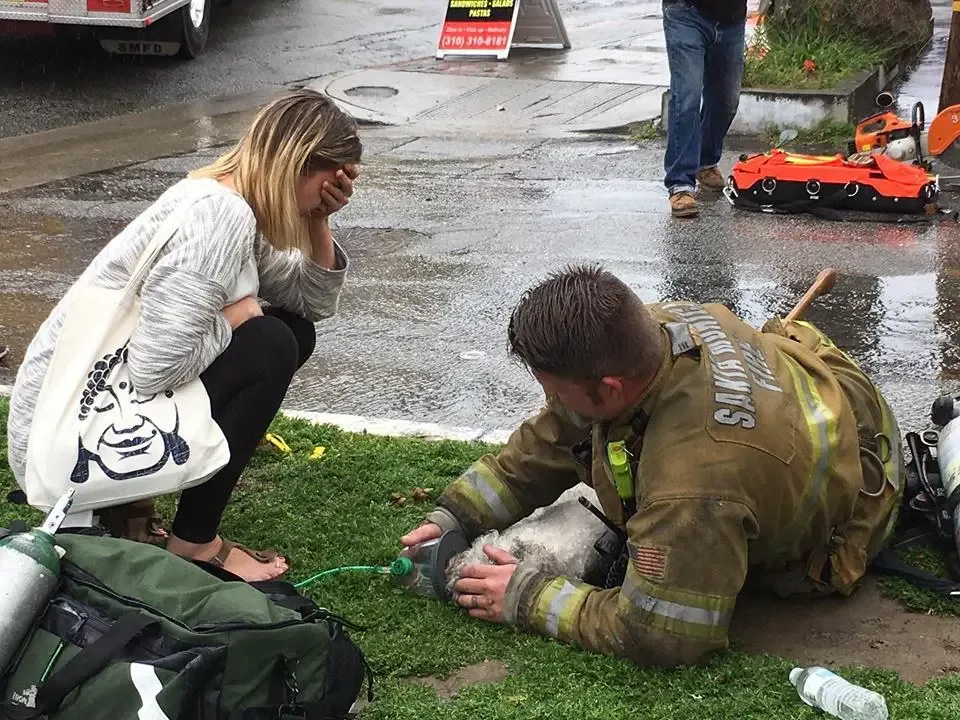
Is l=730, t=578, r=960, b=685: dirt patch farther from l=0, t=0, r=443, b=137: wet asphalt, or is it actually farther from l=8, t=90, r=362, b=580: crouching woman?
l=0, t=0, r=443, b=137: wet asphalt

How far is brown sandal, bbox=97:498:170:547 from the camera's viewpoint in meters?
3.19

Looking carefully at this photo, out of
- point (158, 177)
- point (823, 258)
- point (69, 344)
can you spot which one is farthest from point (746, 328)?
point (158, 177)

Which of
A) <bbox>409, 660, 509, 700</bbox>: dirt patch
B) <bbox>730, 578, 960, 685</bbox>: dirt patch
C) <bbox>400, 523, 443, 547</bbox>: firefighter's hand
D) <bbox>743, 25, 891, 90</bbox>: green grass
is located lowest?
<bbox>730, 578, 960, 685</bbox>: dirt patch

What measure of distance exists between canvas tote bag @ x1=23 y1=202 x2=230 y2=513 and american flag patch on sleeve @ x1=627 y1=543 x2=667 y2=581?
1012mm

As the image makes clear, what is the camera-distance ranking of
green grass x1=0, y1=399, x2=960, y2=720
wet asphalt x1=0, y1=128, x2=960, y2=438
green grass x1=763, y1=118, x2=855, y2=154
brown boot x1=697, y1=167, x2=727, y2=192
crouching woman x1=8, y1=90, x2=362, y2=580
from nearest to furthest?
green grass x1=0, y1=399, x2=960, y2=720 < crouching woman x1=8, y1=90, x2=362, y2=580 < wet asphalt x1=0, y1=128, x2=960, y2=438 < brown boot x1=697, y1=167, x2=727, y2=192 < green grass x1=763, y1=118, x2=855, y2=154

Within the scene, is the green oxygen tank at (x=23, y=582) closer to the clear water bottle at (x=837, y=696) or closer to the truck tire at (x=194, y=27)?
the clear water bottle at (x=837, y=696)

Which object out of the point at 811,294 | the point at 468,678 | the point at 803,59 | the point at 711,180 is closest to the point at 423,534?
the point at 468,678

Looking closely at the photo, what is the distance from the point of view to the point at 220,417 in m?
3.04

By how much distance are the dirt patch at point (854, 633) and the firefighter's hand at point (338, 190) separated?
150 centimetres

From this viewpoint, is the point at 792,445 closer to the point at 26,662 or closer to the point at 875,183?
the point at 26,662

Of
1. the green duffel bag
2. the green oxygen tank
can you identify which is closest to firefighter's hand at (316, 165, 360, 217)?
the green duffel bag

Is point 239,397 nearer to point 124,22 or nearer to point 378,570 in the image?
point 378,570

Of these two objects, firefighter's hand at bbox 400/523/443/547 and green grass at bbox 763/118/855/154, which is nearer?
firefighter's hand at bbox 400/523/443/547

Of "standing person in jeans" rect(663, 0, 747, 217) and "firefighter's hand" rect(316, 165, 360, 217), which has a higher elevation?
"firefighter's hand" rect(316, 165, 360, 217)
